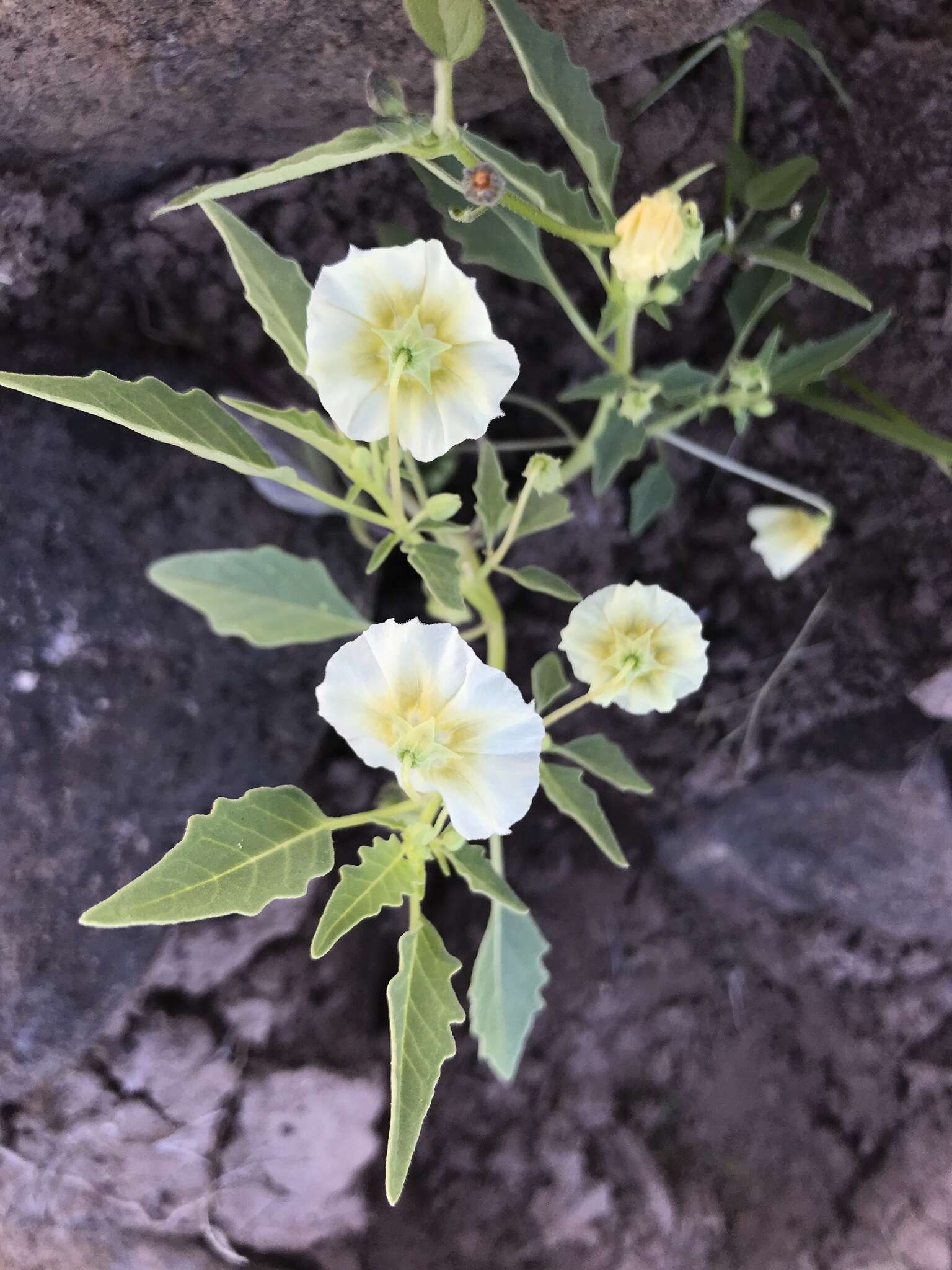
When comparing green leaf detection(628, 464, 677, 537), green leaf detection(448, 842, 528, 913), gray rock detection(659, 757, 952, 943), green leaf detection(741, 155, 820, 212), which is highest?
green leaf detection(741, 155, 820, 212)

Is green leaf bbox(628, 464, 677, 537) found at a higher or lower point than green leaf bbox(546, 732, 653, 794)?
higher

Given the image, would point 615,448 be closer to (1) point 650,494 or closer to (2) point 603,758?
(1) point 650,494

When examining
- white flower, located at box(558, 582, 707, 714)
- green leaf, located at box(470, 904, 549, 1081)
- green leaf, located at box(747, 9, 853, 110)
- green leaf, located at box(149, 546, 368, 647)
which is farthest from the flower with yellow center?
green leaf, located at box(470, 904, 549, 1081)

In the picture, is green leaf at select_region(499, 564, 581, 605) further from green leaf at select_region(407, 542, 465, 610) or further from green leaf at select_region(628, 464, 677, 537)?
green leaf at select_region(628, 464, 677, 537)

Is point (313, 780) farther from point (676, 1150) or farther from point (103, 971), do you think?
point (676, 1150)

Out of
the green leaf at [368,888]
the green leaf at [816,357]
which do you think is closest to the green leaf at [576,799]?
the green leaf at [368,888]

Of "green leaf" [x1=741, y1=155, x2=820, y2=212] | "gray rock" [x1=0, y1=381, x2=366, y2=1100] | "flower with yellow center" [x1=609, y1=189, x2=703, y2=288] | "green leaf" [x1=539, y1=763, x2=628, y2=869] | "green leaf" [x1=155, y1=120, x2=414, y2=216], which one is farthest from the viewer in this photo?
"gray rock" [x1=0, y1=381, x2=366, y2=1100]

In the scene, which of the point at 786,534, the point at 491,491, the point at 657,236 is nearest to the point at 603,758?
the point at 491,491
